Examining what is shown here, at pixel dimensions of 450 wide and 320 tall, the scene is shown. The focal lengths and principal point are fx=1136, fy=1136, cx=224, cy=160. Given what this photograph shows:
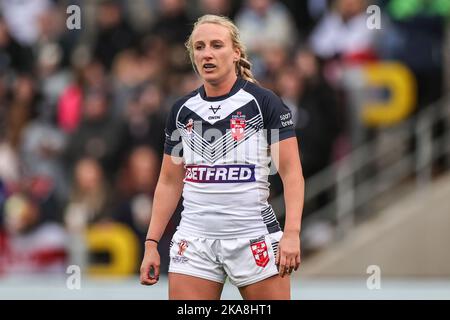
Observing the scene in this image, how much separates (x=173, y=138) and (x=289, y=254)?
35.2 inches

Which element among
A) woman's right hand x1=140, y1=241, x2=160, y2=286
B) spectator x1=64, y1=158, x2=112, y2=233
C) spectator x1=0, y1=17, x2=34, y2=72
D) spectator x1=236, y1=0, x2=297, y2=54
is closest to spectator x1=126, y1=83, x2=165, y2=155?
spectator x1=64, y1=158, x2=112, y2=233

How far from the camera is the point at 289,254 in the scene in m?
5.33

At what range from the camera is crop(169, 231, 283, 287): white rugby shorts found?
18.1ft

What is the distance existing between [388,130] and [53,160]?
Answer: 3.73 m

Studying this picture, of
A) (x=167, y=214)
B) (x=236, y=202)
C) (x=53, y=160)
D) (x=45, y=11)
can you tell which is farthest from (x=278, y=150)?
(x=45, y=11)

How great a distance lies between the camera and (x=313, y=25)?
41.1 feet

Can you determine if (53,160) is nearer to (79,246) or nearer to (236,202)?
(79,246)

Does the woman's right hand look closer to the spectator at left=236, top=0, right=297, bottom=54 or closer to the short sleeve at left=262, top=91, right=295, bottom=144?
the short sleeve at left=262, top=91, right=295, bottom=144

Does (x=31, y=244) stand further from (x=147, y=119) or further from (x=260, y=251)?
(x=260, y=251)

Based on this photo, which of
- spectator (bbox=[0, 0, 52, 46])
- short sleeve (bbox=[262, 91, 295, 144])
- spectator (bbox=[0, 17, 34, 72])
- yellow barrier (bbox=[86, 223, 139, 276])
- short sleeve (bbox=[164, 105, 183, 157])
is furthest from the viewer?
spectator (bbox=[0, 0, 52, 46])

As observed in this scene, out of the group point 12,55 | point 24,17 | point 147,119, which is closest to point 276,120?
point 147,119

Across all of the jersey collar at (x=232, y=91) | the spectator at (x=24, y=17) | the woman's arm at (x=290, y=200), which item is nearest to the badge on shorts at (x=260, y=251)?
the woman's arm at (x=290, y=200)

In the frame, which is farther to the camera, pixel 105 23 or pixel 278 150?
pixel 105 23

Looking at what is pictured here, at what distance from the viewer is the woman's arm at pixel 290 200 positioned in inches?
210
